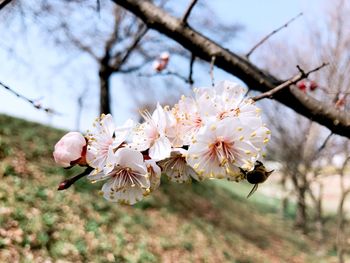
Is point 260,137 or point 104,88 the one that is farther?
point 104,88

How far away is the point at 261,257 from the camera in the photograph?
7.03m

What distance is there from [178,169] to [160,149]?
0.30 ft

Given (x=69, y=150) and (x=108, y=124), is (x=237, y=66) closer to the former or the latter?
(x=108, y=124)

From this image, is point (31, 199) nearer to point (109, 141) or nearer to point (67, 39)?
point (109, 141)

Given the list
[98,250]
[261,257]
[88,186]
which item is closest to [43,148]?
[88,186]

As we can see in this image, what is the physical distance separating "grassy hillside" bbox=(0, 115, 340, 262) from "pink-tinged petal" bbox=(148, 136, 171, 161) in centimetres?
294

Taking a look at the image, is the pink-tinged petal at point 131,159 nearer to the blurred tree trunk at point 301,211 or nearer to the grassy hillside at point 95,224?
the grassy hillside at point 95,224

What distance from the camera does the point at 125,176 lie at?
37.4 inches

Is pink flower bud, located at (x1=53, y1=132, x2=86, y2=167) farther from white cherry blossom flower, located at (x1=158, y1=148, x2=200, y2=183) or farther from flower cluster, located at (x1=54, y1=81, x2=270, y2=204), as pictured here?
white cherry blossom flower, located at (x1=158, y1=148, x2=200, y2=183)

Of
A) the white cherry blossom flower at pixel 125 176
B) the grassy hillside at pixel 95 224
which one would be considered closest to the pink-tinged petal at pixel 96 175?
the white cherry blossom flower at pixel 125 176

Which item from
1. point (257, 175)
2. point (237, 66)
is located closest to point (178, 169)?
point (257, 175)

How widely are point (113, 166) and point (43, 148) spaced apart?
6.53 m

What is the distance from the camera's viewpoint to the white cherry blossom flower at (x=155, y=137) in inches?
35.1

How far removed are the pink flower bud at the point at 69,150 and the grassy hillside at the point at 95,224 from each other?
9.37 feet
